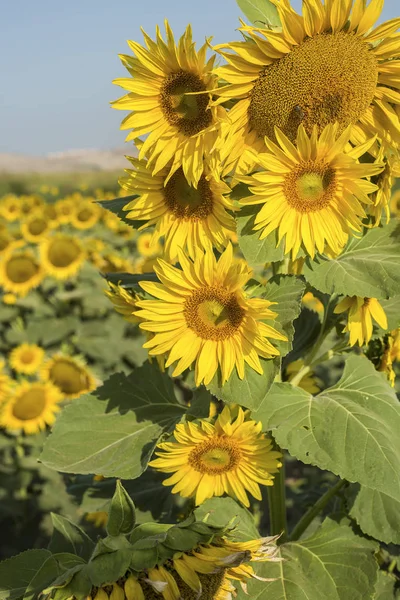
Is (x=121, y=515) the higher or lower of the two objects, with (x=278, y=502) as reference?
higher

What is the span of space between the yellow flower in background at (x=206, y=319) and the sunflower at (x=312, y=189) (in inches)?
5.9

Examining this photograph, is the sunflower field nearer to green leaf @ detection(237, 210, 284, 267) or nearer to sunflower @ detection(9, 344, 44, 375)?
green leaf @ detection(237, 210, 284, 267)

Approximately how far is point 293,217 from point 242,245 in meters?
0.15

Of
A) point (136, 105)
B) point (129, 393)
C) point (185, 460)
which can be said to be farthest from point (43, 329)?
point (136, 105)

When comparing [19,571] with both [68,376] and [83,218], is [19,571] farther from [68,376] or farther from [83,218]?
[83,218]

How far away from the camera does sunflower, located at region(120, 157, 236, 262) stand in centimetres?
156

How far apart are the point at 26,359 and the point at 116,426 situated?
271cm

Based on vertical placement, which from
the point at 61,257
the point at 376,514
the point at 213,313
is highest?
the point at 213,313

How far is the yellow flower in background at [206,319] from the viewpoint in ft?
4.97

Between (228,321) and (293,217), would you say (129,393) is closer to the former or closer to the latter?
(228,321)

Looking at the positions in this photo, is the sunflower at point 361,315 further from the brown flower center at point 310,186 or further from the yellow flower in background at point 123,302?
the yellow flower in background at point 123,302

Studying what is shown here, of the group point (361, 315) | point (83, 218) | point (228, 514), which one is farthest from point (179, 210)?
point (83, 218)

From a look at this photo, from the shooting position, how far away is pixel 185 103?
145 cm

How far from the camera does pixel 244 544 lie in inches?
51.2
